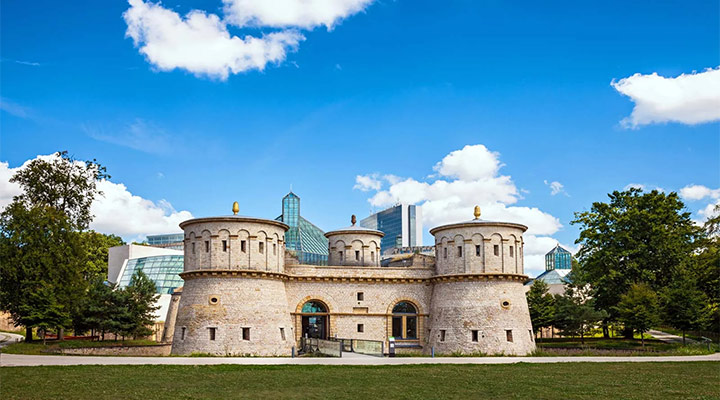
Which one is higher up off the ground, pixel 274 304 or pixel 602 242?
pixel 602 242

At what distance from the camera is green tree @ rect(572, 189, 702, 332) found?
1699 inches

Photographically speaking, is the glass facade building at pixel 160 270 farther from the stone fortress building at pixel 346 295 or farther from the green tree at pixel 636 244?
the green tree at pixel 636 244

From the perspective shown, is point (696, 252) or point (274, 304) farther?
point (696, 252)

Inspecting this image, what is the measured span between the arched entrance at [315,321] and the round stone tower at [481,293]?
6.20 meters

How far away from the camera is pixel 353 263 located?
41625 mm

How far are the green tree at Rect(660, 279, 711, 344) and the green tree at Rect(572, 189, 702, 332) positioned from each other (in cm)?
300

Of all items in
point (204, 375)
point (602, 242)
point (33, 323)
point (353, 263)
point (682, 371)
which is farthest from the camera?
point (602, 242)

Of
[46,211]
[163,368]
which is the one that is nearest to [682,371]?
[163,368]

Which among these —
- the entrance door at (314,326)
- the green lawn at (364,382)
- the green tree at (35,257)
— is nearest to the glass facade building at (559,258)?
the entrance door at (314,326)

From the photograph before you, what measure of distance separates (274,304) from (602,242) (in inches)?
919

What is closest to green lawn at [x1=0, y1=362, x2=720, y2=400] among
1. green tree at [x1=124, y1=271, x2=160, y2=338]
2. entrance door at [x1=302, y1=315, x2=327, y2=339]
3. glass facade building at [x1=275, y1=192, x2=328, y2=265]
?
entrance door at [x1=302, y1=315, x2=327, y2=339]

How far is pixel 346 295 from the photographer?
38.7 metres

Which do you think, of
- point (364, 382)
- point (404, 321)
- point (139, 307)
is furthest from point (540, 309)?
point (364, 382)

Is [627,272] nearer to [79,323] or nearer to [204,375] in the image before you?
[204,375]
